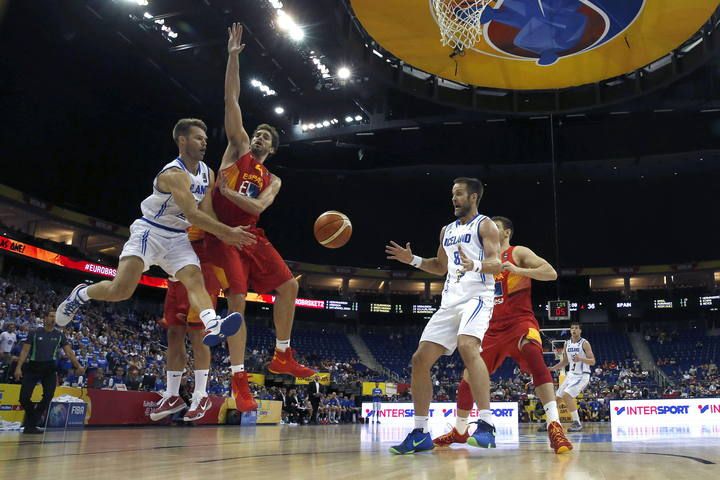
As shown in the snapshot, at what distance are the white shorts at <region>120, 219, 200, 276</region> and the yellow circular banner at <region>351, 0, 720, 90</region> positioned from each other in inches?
326

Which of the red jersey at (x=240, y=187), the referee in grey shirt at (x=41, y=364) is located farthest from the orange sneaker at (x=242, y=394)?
the referee in grey shirt at (x=41, y=364)

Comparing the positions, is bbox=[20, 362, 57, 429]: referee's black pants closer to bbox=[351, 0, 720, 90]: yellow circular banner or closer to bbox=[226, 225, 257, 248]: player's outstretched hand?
bbox=[226, 225, 257, 248]: player's outstretched hand

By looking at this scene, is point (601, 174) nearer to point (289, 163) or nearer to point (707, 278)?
point (707, 278)

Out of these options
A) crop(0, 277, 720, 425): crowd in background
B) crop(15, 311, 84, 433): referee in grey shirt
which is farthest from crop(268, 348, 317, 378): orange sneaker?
crop(0, 277, 720, 425): crowd in background

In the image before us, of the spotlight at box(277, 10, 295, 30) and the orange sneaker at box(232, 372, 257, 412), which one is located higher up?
the spotlight at box(277, 10, 295, 30)

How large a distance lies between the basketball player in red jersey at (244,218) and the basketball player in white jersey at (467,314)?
1076 mm

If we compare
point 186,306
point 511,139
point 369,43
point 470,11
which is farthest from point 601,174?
point 186,306

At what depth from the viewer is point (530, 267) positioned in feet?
19.3

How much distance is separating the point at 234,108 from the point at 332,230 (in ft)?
5.09

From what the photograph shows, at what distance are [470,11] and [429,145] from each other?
13.9m

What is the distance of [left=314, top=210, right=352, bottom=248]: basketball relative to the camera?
19.5ft

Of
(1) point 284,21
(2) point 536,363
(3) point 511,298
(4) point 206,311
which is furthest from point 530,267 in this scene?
(1) point 284,21

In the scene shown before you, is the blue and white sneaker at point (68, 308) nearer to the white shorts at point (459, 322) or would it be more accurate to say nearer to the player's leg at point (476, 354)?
the white shorts at point (459, 322)

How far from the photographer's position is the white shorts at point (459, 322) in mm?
4941
